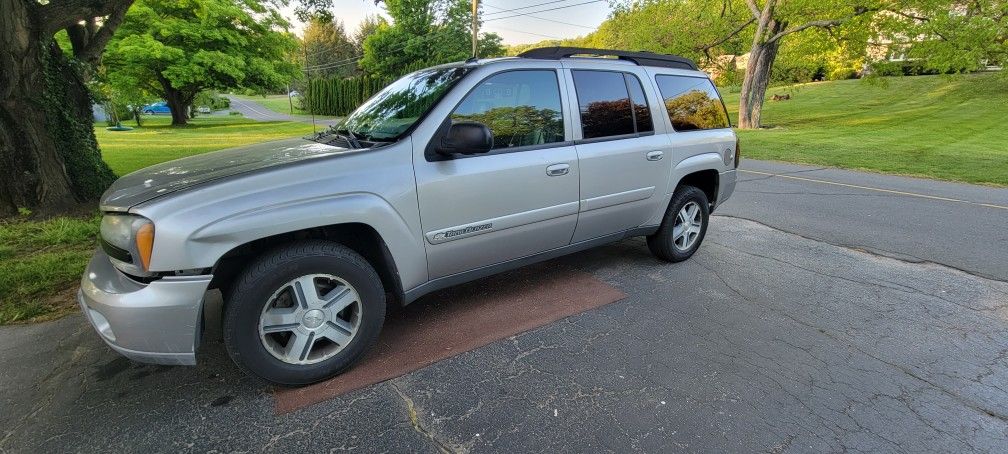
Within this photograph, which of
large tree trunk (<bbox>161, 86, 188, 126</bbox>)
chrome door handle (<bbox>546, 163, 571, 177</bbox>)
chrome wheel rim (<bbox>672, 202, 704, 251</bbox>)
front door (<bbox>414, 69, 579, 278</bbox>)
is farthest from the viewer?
large tree trunk (<bbox>161, 86, 188, 126</bbox>)

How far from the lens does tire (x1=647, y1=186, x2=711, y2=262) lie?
14.4ft

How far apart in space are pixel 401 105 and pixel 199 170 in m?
1.31

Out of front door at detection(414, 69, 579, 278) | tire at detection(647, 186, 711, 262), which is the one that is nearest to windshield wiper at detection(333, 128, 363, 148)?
front door at detection(414, 69, 579, 278)

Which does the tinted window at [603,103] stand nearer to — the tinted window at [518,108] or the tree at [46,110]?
the tinted window at [518,108]

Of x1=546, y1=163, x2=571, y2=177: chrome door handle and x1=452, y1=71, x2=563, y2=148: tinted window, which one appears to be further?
x1=546, y1=163, x2=571, y2=177: chrome door handle

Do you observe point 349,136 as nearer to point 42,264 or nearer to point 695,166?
point 695,166

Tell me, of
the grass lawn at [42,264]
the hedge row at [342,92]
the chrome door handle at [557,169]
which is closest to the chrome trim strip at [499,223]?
the chrome door handle at [557,169]

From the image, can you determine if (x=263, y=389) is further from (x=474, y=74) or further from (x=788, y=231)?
(x=788, y=231)

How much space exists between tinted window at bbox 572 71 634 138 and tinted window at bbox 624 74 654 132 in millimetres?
70

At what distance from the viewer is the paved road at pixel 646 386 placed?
2.28m

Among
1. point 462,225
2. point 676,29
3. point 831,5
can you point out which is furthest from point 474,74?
point 676,29

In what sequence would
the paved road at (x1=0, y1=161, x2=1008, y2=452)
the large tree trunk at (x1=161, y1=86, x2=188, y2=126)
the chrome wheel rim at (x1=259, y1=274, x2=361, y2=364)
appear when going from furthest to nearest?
1. the large tree trunk at (x1=161, y1=86, x2=188, y2=126)
2. the chrome wheel rim at (x1=259, y1=274, x2=361, y2=364)
3. the paved road at (x1=0, y1=161, x2=1008, y2=452)

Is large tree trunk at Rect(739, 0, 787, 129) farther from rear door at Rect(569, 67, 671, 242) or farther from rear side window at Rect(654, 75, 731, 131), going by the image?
rear door at Rect(569, 67, 671, 242)

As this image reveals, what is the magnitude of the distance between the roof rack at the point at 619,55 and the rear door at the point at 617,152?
169 millimetres
